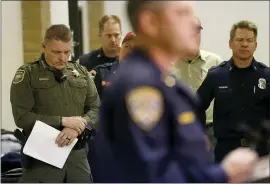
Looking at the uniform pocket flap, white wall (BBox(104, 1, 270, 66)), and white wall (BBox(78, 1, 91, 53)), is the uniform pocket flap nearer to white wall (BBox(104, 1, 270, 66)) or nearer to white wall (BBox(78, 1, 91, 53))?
white wall (BBox(104, 1, 270, 66))

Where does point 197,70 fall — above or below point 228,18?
below

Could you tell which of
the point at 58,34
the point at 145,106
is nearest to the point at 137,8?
the point at 145,106

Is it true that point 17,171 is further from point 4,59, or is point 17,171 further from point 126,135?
point 126,135

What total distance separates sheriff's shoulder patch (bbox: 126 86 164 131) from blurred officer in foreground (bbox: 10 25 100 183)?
172 cm

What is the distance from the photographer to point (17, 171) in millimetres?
3605

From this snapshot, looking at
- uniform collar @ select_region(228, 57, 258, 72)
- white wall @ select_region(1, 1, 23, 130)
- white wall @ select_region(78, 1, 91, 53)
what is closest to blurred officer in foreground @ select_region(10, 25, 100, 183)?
uniform collar @ select_region(228, 57, 258, 72)

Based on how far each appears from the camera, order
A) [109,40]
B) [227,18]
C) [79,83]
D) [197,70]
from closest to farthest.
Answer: [79,83] → [197,70] → [109,40] → [227,18]

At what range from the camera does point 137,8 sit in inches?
47.8

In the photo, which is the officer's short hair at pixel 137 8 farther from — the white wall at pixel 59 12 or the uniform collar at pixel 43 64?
the white wall at pixel 59 12

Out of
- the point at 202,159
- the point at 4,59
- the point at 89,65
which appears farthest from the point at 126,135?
the point at 4,59

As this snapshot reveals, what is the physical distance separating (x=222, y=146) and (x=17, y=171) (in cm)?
140

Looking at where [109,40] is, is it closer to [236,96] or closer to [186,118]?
[236,96]

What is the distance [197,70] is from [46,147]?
104 cm

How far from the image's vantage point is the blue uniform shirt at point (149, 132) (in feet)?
3.85
